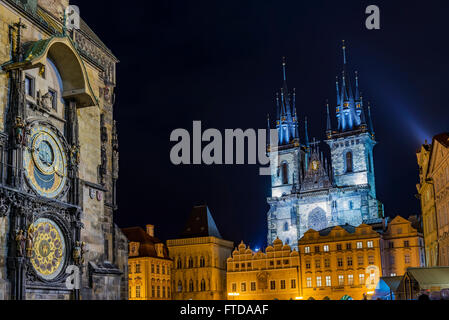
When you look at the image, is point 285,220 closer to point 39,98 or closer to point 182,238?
point 182,238

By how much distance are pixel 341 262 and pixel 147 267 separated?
23274 millimetres

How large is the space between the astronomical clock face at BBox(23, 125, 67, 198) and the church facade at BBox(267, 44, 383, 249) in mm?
62264

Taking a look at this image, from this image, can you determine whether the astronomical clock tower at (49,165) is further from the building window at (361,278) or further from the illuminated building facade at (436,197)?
the building window at (361,278)

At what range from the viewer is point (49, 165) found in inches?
789

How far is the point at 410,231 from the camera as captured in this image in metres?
66.5

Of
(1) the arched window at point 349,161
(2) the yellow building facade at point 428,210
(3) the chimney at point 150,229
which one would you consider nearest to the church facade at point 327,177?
(1) the arched window at point 349,161

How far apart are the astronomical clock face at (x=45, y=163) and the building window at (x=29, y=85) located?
1.17 meters

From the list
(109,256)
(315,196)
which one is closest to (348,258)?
(315,196)

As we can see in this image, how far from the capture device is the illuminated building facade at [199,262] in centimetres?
7575

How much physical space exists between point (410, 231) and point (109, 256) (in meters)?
49.2

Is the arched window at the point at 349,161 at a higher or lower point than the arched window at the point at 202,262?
higher

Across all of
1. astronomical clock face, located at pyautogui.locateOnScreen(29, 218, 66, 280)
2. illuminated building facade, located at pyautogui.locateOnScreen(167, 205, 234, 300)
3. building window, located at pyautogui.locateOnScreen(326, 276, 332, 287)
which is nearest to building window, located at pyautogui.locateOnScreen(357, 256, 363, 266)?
building window, located at pyautogui.locateOnScreen(326, 276, 332, 287)

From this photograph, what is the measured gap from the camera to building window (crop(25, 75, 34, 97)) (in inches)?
777

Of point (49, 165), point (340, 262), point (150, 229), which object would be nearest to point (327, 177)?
point (340, 262)
